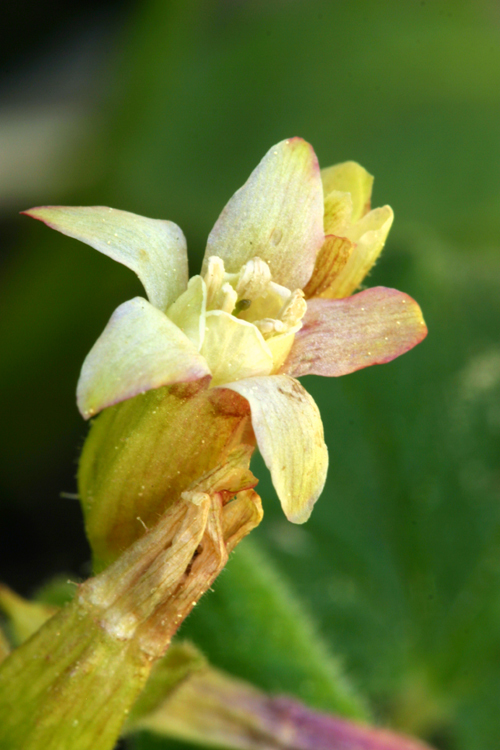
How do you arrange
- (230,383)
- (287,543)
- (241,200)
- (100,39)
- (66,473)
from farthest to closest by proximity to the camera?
(100,39) → (66,473) → (287,543) → (241,200) → (230,383)

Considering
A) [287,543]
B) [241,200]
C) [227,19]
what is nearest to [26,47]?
[227,19]

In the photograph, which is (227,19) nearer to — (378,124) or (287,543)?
(378,124)

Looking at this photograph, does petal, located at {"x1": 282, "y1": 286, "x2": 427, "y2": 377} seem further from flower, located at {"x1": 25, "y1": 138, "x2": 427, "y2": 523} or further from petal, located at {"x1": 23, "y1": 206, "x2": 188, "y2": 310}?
petal, located at {"x1": 23, "y1": 206, "x2": 188, "y2": 310}

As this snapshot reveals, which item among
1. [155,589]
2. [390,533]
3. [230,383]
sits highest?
[230,383]

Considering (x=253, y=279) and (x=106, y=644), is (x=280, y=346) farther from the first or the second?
(x=106, y=644)

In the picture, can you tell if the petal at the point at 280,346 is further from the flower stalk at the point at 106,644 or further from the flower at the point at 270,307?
the flower stalk at the point at 106,644

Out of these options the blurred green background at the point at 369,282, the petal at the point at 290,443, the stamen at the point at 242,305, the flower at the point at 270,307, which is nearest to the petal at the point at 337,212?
the flower at the point at 270,307
